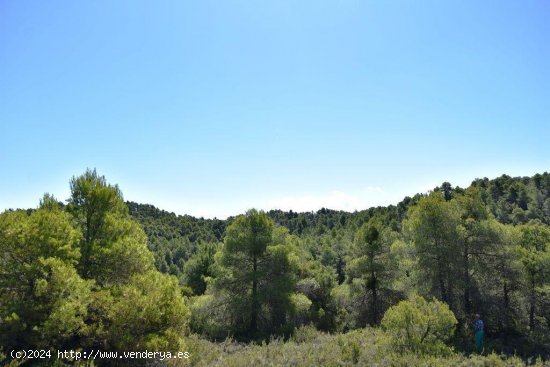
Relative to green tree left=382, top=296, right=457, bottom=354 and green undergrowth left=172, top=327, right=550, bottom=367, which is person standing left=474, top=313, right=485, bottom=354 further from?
green tree left=382, top=296, right=457, bottom=354

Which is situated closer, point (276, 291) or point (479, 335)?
point (479, 335)

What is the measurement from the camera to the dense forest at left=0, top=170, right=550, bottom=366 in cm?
1309

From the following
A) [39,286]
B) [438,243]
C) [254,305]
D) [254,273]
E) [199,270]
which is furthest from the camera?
[199,270]

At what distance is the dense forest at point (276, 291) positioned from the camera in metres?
13.1

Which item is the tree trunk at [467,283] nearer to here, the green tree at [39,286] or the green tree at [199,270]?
the green tree at [39,286]

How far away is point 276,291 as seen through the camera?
85.5 ft

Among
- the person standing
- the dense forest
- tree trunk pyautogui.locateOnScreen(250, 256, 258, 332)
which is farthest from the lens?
tree trunk pyautogui.locateOnScreen(250, 256, 258, 332)

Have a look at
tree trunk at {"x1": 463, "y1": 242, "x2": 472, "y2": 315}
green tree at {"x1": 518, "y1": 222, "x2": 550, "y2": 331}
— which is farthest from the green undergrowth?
green tree at {"x1": 518, "y1": 222, "x2": 550, "y2": 331}

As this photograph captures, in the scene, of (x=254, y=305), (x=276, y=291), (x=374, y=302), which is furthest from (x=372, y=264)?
(x=254, y=305)

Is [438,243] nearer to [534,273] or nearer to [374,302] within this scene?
[534,273]

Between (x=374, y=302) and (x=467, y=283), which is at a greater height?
(x=467, y=283)

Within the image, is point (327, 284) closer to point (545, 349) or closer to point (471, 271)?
point (471, 271)

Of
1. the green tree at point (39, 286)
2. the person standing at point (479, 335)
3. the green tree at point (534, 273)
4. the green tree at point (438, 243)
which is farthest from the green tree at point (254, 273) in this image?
the green tree at point (534, 273)

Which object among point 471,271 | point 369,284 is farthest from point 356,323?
point 471,271
